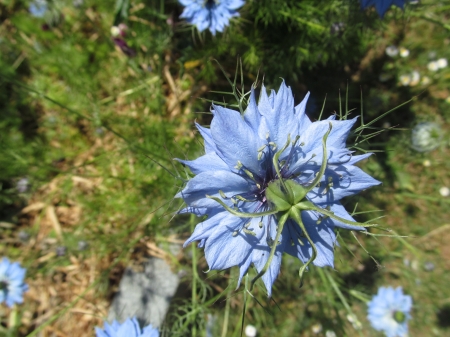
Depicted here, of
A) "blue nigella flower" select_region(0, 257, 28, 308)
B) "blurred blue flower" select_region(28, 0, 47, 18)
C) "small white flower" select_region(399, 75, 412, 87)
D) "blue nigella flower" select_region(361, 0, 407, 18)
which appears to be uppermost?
"small white flower" select_region(399, 75, 412, 87)

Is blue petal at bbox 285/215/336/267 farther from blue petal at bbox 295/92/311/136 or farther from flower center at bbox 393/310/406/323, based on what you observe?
flower center at bbox 393/310/406/323

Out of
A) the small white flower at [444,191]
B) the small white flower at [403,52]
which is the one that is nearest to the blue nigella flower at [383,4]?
the small white flower at [403,52]

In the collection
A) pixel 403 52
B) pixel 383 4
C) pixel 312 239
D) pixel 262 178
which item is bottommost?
pixel 312 239

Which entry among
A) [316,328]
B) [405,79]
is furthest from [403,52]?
[316,328]

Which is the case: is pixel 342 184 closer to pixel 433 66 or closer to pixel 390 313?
pixel 390 313

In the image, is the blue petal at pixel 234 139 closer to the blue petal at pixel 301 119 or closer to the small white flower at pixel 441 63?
the blue petal at pixel 301 119

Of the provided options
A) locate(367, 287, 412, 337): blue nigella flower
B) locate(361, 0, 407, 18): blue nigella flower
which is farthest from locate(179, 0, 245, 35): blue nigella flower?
locate(367, 287, 412, 337): blue nigella flower

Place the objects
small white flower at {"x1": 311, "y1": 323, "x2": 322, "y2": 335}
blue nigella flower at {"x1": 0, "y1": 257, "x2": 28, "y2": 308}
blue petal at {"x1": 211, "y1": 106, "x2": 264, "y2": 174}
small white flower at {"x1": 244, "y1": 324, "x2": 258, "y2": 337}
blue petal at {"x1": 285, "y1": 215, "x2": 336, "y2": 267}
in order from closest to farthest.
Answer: blue petal at {"x1": 211, "y1": 106, "x2": 264, "y2": 174} < blue petal at {"x1": 285, "y1": 215, "x2": 336, "y2": 267} < blue nigella flower at {"x1": 0, "y1": 257, "x2": 28, "y2": 308} < small white flower at {"x1": 244, "y1": 324, "x2": 258, "y2": 337} < small white flower at {"x1": 311, "y1": 323, "x2": 322, "y2": 335}
